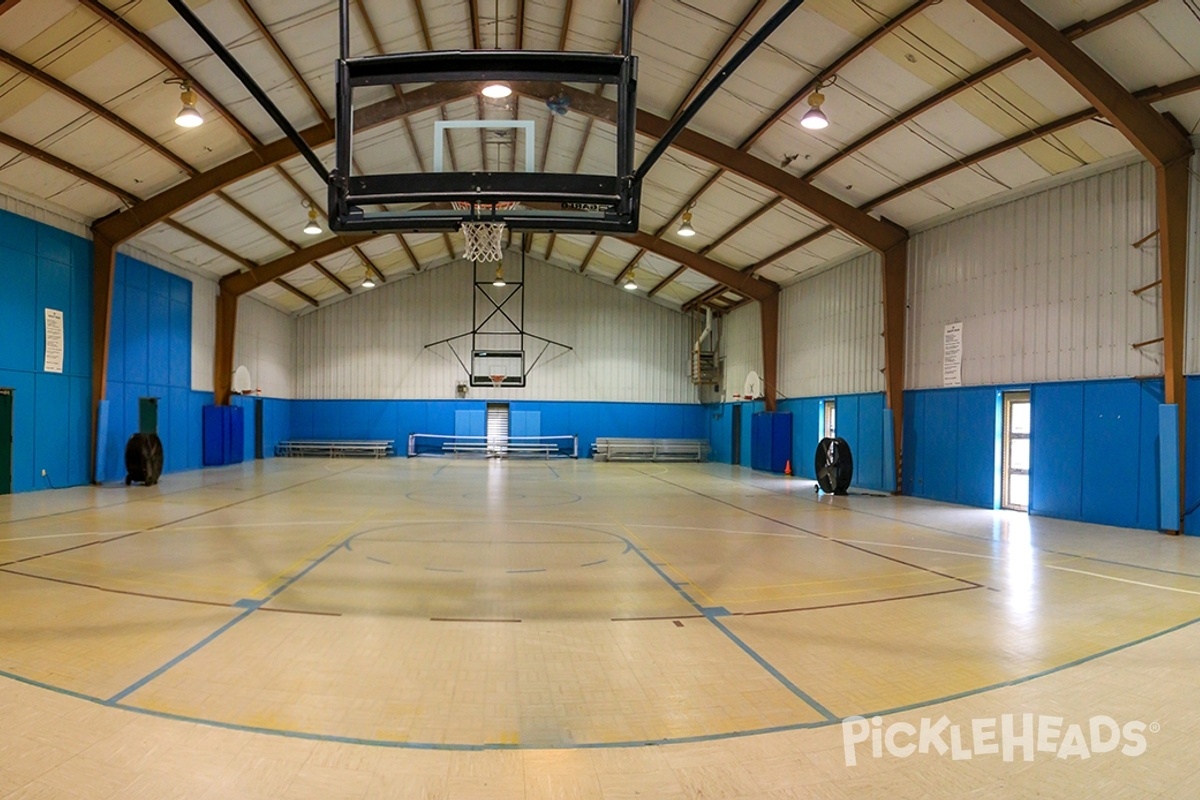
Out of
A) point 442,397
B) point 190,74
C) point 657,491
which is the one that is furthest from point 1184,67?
point 442,397

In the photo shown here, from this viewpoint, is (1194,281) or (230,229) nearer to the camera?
(1194,281)

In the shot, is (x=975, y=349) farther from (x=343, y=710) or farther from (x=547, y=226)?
(x=343, y=710)

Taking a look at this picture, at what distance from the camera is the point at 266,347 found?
91.8ft

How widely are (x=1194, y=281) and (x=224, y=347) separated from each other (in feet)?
88.2

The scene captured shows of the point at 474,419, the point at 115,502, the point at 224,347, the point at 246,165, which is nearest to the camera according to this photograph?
the point at 115,502

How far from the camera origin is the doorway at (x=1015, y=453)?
14016 mm

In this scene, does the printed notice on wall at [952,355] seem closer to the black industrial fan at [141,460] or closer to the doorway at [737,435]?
the doorway at [737,435]

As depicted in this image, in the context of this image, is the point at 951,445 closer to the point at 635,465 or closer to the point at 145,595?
the point at 635,465

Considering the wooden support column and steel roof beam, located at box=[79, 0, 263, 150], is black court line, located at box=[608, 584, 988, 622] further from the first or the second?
the wooden support column

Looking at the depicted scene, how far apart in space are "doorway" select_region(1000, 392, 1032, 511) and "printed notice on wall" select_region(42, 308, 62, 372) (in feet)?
72.5

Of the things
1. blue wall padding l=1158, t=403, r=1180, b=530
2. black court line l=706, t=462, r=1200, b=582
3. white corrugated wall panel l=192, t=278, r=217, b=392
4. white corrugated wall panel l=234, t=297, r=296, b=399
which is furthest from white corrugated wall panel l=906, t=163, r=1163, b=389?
white corrugated wall panel l=234, t=297, r=296, b=399

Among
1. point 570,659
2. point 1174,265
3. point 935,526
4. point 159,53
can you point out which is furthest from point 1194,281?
point 159,53

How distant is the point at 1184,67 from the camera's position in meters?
9.60

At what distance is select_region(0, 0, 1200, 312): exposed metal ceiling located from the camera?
1028 centimetres
